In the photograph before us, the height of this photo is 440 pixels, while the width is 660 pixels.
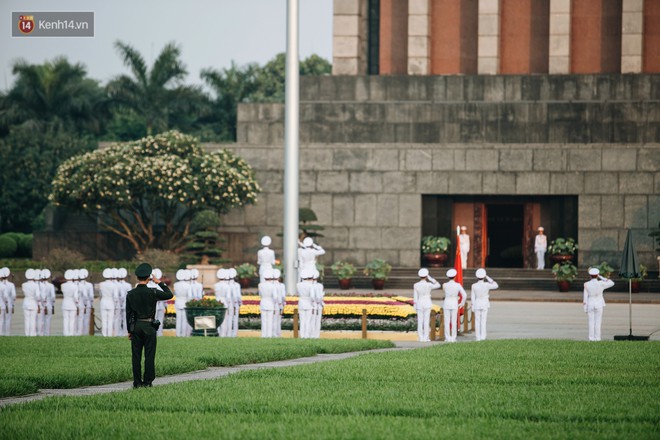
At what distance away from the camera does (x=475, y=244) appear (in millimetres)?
54094

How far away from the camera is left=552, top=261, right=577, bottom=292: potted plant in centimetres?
4591

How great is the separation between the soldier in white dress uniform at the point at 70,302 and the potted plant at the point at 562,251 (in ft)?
78.9

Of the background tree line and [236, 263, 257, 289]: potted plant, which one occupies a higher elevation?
the background tree line

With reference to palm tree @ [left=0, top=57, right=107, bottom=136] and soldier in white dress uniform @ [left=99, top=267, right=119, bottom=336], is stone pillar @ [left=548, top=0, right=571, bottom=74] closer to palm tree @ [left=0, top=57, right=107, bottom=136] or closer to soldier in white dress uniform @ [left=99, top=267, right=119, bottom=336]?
soldier in white dress uniform @ [left=99, top=267, right=119, bottom=336]

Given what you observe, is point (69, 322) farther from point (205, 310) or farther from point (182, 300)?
point (205, 310)

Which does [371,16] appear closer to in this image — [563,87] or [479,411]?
[563,87]

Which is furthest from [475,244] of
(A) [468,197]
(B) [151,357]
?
(B) [151,357]

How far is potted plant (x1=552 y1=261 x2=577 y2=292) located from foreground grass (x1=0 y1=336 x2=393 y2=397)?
67.4 ft

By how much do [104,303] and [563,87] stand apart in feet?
94.3

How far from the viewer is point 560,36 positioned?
2133 inches

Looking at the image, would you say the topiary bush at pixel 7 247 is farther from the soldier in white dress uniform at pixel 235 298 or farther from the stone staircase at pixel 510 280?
the soldier in white dress uniform at pixel 235 298

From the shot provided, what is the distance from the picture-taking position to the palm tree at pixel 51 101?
73.7 meters

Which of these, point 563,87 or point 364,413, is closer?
point 364,413

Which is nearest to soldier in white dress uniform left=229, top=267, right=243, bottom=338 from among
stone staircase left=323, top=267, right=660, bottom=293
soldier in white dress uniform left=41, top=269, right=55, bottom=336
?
soldier in white dress uniform left=41, top=269, right=55, bottom=336
